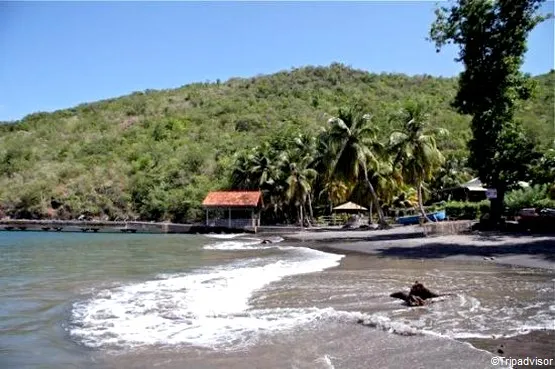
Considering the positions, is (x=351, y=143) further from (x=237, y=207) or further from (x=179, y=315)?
(x=179, y=315)

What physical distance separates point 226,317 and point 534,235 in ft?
63.5

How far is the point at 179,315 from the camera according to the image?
37.4ft

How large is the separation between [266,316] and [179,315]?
193 cm

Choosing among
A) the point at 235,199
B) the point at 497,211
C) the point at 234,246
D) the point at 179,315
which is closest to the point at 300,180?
the point at 235,199

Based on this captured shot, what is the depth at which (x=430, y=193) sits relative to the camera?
55.0m

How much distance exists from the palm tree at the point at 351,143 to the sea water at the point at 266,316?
68.9 feet

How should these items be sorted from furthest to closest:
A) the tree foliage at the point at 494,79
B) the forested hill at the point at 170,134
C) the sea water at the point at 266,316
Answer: the forested hill at the point at 170,134, the tree foliage at the point at 494,79, the sea water at the point at 266,316

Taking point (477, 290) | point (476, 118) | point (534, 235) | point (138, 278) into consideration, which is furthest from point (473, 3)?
point (138, 278)

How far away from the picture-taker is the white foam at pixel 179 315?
9516mm

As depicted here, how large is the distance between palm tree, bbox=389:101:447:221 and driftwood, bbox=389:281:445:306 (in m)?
25.8

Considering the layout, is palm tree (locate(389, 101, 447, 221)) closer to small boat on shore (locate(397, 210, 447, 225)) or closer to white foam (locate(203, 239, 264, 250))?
small boat on shore (locate(397, 210, 447, 225))

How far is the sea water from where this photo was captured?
320 inches

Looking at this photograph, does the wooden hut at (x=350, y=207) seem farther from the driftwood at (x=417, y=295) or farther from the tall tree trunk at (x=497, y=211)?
the driftwood at (x=417, y=295)

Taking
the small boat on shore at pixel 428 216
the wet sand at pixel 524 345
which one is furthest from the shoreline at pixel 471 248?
the wet sand at pixel 524 345
